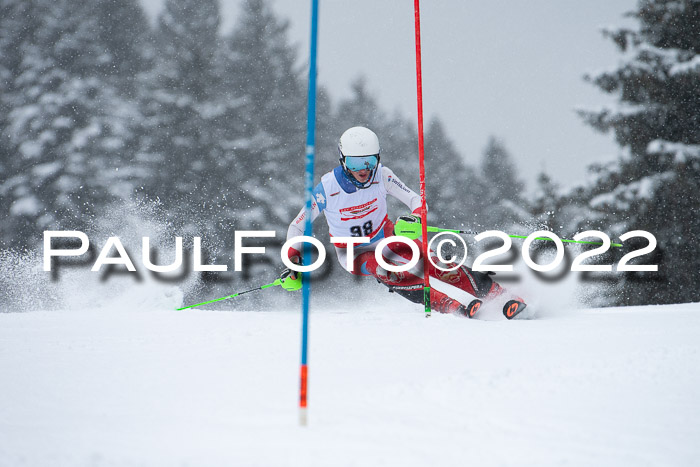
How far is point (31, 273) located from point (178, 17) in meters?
9.92

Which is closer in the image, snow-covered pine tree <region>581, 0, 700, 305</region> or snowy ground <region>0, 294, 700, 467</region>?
snowy ground <region>0, 294, 700, 467</region>

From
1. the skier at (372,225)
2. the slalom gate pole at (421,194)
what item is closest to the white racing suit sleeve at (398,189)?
the skier at (372,225)

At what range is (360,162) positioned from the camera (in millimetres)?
5914

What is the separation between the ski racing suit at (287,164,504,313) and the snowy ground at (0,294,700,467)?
4.98ft

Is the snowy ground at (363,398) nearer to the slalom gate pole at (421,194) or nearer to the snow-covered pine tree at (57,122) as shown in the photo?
the slalom gate pole at (421,194)

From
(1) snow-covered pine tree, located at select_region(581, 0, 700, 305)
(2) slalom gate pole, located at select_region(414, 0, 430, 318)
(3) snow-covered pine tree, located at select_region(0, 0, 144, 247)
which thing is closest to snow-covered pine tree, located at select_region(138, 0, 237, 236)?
(3) snow-covered pine tree, located at select_region(0, 0, 144, 247)

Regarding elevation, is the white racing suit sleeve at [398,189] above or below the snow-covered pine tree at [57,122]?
below

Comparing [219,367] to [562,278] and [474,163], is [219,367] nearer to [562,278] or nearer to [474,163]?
[562,278]

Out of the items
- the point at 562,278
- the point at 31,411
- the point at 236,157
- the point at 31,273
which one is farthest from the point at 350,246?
the point at 236,157

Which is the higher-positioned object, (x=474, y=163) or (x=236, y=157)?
(x=474, y=163)

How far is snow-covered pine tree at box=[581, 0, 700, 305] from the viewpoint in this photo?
12133mm

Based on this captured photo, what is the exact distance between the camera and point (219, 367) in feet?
11.7

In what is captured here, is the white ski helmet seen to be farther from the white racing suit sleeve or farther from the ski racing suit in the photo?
the white racing suit sleeve

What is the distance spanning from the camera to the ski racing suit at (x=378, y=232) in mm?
6305
